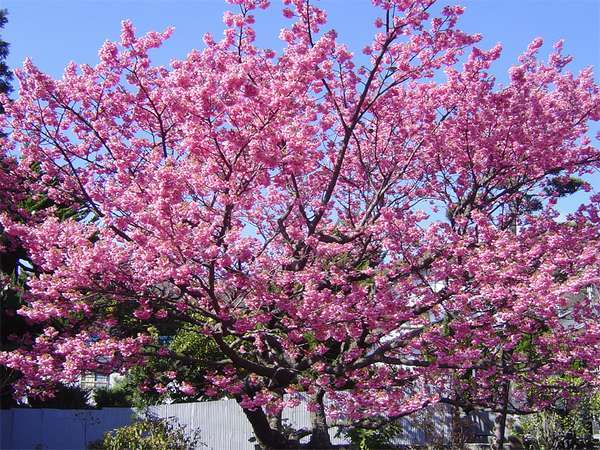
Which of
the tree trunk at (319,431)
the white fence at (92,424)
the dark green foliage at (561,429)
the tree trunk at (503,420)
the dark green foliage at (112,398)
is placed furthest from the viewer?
the dark green foliage at (112,398)

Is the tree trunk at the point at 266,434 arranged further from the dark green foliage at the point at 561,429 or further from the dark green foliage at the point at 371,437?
the dark green foliage at the point at 561,429

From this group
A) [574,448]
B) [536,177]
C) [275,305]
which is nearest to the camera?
[275,305]

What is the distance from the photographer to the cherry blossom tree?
6.92 meters

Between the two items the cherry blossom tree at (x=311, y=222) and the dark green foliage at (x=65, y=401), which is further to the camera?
the dark green foliage at (x=65, y=401)

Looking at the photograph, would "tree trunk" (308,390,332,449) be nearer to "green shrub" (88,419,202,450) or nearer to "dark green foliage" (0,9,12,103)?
"green shrub" (88,419,202,450)

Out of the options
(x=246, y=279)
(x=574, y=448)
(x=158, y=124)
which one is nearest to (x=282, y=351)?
(x=246, y=279)

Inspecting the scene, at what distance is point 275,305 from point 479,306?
2.60m

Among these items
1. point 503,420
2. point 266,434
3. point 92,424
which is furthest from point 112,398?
point 503,420

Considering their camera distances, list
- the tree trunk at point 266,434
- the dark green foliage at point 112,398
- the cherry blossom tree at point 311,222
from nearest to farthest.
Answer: the cherry blossom tree at point 311,222 → the tree trunk at point 266,434 → the dark green foliage at point 112,398

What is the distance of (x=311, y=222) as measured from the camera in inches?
319

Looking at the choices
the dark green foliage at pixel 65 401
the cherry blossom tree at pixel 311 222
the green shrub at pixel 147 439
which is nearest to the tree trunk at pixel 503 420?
the cherry blossom tree at pixel 311 222

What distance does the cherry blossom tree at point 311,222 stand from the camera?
22.7 feet

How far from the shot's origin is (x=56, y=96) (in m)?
8.31

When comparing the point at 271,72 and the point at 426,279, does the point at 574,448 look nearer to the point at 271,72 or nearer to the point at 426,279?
the point at 426,279
